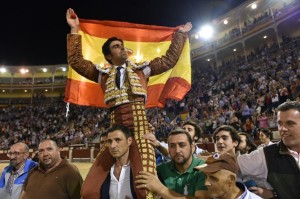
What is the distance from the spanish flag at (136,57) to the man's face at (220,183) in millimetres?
1879

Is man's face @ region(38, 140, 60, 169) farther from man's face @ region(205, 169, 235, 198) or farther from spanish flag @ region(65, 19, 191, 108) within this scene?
man's face @ region(205, 169, 235, 198)

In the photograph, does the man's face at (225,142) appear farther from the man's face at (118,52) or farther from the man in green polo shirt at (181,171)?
the man's face at (118,52)

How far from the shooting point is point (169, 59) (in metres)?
2.75

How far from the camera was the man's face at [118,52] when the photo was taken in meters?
2.49

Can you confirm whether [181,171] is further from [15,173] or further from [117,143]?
[15,173]

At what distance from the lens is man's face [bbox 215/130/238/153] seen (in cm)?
323

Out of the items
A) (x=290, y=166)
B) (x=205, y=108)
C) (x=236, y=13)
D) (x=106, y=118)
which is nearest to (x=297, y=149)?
(x=290, y=166)

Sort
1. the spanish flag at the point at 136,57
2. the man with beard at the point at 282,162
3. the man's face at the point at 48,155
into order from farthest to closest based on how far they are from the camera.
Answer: the spanish flag at the point at 136,57, the man's face at the point at 48,155, the man with beard at the point at 282,162

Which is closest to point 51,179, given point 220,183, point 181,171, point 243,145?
point 181,171

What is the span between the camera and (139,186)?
6.70 ft

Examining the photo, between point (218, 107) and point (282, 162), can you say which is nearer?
point (282, 162)

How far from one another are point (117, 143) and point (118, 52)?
0.80 m

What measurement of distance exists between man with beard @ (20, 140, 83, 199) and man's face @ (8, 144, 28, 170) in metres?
0.64

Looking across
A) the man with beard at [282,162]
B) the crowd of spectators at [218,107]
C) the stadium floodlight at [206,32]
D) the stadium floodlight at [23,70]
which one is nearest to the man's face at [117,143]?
the man with beard at [282,162]
